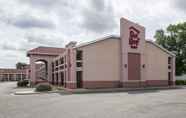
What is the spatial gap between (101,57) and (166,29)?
23.2m

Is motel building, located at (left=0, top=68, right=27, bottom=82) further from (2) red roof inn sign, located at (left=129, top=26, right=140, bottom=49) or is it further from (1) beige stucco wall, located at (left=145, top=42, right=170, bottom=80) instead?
(2) red roof inn sign, located at (left=129, top=26, right=140, bottom=49)

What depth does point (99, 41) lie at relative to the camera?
26.8m

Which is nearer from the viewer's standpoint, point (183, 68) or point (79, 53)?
point (79, 53)

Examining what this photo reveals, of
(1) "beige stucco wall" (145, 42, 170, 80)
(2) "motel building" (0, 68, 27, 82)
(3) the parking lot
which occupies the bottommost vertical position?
(2) "motel building" (0, 68, 27, 82)

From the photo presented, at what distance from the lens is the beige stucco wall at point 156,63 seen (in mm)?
30172

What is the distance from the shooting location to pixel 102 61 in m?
26.7

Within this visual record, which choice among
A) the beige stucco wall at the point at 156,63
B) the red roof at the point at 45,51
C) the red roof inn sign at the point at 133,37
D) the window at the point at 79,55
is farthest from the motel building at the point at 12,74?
the red roof inn sign at the point at 133,37

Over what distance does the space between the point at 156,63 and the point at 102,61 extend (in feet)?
29.9

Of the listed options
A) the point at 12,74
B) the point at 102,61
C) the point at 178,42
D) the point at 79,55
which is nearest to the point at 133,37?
the point at 102,61

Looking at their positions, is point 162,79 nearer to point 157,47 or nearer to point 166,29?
point 157,47

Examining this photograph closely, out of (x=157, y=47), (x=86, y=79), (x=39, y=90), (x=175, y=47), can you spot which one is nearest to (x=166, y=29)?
(x=175, y=47)

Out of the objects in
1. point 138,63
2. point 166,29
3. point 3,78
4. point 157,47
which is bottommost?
point 3,78

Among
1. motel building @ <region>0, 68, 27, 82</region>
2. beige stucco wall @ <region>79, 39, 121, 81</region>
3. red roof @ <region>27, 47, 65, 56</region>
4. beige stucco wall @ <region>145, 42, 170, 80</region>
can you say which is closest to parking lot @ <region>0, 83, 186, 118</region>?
beige stucco wall @ <region>79, 39, 121, 81</region>

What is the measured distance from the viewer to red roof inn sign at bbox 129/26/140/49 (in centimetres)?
2869
